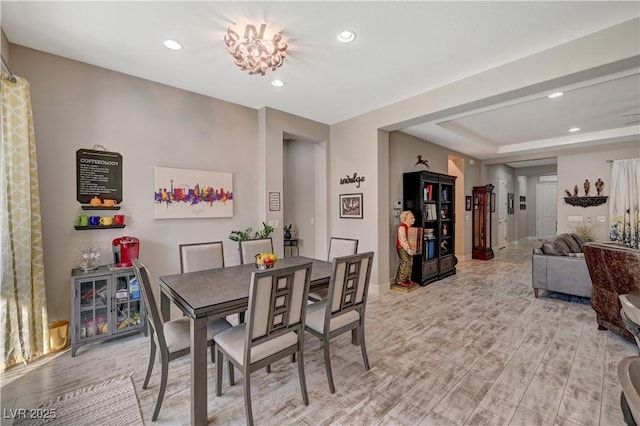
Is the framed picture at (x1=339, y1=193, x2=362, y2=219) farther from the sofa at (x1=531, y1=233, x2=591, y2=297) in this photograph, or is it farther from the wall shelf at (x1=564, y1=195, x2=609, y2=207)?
the wall shelf at (x1=564, y1=195, x2=609, y2=207)

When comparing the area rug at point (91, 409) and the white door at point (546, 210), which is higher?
the white door at point (546, 210)

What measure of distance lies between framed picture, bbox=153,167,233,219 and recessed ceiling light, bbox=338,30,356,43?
2384mm

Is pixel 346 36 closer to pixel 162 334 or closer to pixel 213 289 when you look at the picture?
pixel 213 289

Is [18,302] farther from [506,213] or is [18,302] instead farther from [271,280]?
[506,213]

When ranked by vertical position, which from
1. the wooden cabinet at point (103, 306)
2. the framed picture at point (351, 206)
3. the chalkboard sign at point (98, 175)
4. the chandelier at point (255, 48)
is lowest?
the wooden cabinet at point (103, 306)

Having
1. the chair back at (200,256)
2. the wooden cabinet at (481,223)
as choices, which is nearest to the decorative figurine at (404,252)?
the chair back at (200,256)

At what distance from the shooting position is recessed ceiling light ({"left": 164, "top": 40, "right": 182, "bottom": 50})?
2.57m

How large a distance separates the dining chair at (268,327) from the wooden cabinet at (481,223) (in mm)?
6784

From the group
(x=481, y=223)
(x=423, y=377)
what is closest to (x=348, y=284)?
(x=423, y=377)

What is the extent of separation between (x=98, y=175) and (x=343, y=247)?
9.40 feet

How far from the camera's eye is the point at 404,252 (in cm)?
458

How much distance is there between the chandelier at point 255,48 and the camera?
2318 mm

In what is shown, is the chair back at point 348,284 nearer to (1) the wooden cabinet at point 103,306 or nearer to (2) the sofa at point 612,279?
(1) the wooden cabinet at point 103,306

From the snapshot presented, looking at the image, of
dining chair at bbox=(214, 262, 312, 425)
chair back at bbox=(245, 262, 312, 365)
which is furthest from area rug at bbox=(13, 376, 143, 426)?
chair back at bbox=(245, 262, 312, 365)
